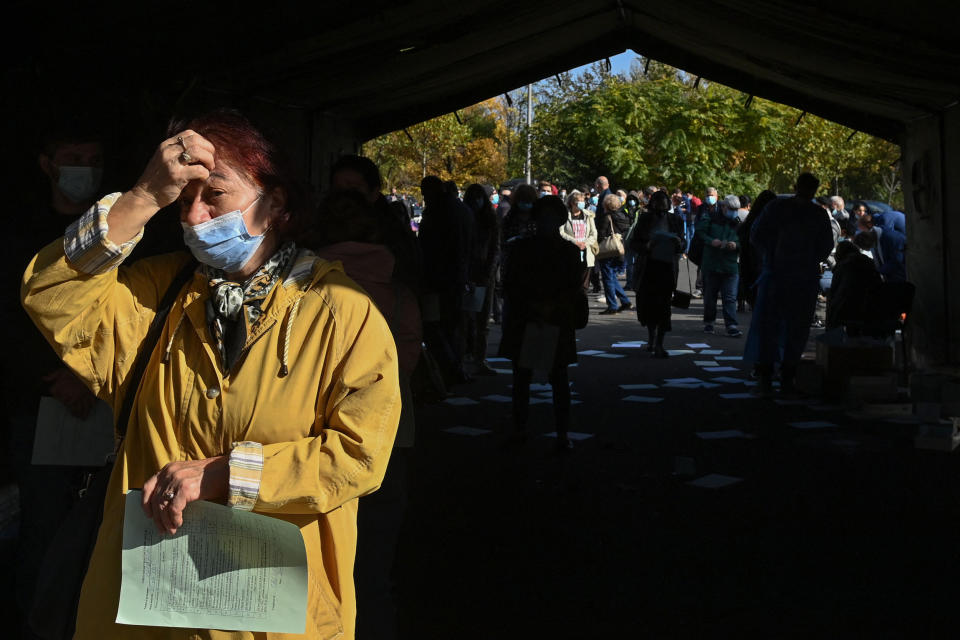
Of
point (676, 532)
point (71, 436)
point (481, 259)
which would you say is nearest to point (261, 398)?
point (71, 436)

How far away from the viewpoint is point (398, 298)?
13.8ft

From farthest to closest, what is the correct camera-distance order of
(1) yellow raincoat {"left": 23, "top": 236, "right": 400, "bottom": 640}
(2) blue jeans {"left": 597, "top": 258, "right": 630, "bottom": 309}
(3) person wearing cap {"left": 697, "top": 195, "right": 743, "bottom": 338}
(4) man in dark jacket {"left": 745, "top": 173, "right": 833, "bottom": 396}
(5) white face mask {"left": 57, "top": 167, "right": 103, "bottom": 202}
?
(2) blue jeans {"left": 597, "top": 258, "right": 630, "bottom": 309} → (3) person wearing cap {"left": 697, "top": 195, "right": 743, "bottom": 338} → (4) man in dark jacket {"left": 745, "top": 173, "right": 833, "bottom": 396} → (5) white face mask {"left": 57, "top": 167, "right": 103, "bottom": 202} → (1) yellow raincoat {"left": 23, "top": 236, "right": 400, "bottom": 640}

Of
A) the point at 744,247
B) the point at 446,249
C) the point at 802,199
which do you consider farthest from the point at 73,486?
the point at 744,247

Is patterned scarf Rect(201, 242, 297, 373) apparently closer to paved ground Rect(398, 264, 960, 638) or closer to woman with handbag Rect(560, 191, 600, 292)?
paved ground Rect(398, 264, 960, 638)

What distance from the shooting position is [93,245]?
2.19 m

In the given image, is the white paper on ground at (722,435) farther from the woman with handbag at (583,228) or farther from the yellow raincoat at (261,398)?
the woman with handbag at (583,228)

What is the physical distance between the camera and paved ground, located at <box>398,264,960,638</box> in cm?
500

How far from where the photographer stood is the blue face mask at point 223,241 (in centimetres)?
235

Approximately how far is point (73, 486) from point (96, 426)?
0.34m

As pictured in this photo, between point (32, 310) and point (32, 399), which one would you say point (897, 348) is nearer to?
point (32, 399)

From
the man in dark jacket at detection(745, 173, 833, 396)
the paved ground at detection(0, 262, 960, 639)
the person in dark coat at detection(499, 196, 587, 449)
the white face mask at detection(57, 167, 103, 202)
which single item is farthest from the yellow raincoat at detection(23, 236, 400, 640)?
Result: the man in dark jacket at detection(745, 173, 833, 396)

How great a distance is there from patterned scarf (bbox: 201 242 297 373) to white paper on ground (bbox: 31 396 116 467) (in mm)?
1305

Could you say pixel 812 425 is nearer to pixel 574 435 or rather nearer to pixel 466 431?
pixel 574 435

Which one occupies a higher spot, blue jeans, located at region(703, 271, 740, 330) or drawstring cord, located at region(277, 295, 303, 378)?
blue jeans, located at region(703, 271, 740, 330)
